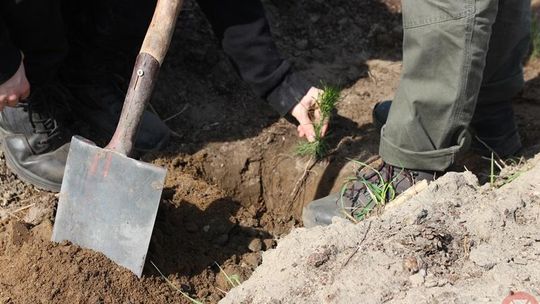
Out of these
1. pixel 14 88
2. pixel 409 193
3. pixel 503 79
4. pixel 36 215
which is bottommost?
pixel 36 215

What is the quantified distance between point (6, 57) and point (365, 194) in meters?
1.32

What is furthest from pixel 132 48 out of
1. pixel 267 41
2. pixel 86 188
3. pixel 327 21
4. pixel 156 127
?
pixel 327 21

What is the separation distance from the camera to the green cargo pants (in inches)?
87.3

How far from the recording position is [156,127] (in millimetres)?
2908

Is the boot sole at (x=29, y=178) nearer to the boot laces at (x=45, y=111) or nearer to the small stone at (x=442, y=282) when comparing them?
the boot laces at (x=45, y=111)

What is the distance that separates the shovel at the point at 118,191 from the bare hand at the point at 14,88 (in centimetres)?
26

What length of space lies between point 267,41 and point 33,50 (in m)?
0.90

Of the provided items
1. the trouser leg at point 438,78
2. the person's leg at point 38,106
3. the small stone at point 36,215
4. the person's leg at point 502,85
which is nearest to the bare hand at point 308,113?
the person's leg at point 502,85

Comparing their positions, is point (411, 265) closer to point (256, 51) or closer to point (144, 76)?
point (144, 76)

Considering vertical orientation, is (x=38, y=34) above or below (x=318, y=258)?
above

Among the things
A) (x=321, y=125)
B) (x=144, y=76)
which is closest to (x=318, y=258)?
(x=144, y=76)

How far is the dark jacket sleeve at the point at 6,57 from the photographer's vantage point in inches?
92.0

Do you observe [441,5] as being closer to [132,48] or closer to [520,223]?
[520,223]

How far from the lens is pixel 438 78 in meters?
2.30
